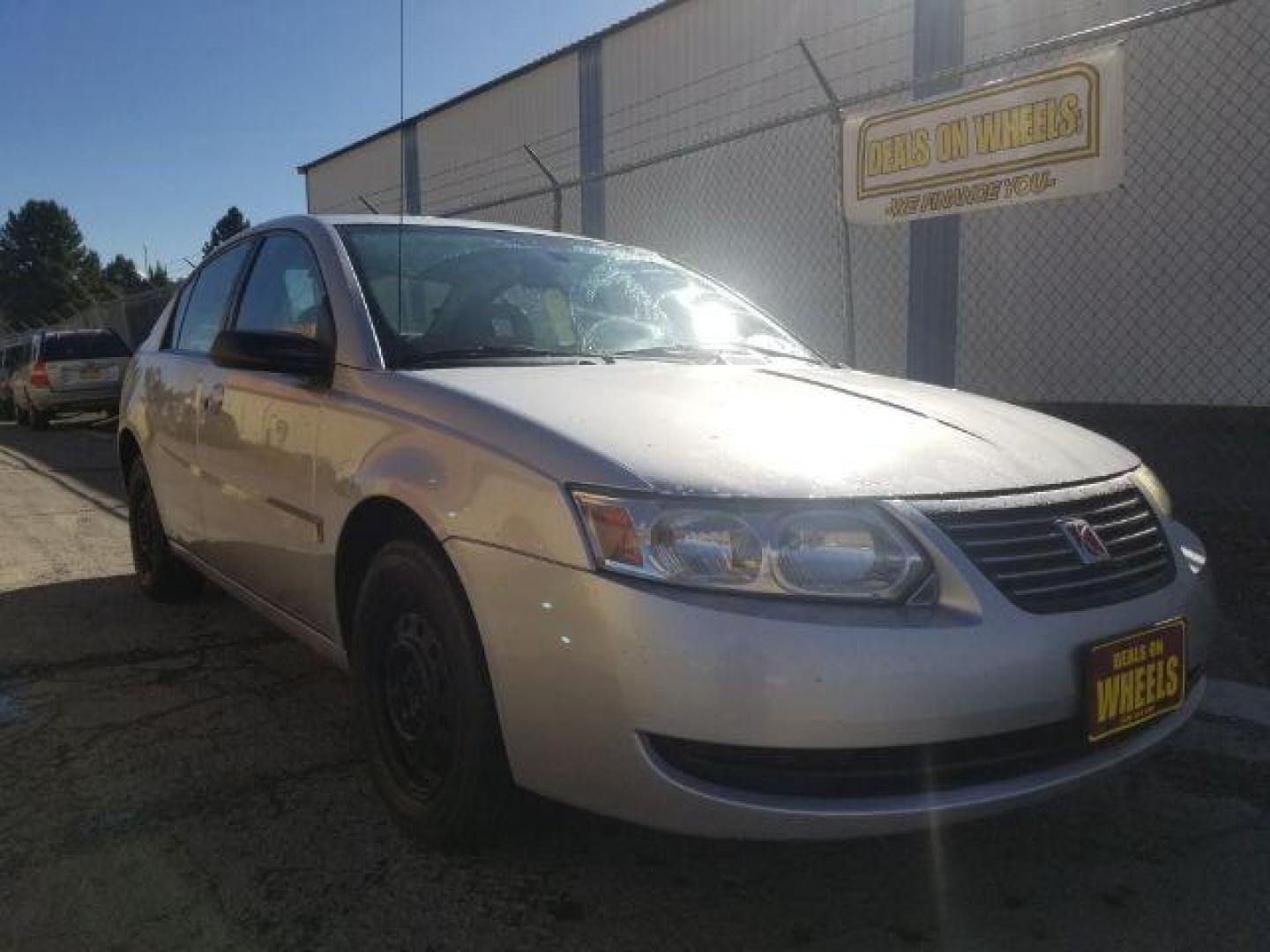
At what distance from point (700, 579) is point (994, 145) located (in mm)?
4105

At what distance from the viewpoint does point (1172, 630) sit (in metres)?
2.23

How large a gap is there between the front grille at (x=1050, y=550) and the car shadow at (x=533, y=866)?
50cm

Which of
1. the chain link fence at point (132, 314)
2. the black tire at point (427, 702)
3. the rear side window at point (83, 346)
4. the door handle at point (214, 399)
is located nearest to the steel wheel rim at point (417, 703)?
the black tire at point (427, 702)

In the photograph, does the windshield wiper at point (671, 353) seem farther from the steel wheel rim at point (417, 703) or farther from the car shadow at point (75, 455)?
the car shadow at point (75, 455)

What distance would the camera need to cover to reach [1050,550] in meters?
2.08

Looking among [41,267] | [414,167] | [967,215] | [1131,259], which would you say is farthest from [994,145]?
[41,267]

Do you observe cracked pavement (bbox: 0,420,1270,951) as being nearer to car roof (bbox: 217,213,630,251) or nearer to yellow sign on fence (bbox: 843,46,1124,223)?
car roof (bbox: 217,213,630,251)

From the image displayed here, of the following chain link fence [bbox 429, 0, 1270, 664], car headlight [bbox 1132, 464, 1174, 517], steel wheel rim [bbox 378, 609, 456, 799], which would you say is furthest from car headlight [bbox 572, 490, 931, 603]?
chain link fence [bbox 429, 0, 1270, 664]

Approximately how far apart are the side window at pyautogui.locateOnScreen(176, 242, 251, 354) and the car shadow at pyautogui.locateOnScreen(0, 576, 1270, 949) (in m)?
1.59

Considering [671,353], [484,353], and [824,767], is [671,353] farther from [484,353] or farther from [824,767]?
[824,767]

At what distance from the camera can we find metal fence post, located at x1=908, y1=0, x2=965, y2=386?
8414 mm

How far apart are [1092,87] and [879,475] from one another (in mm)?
3647

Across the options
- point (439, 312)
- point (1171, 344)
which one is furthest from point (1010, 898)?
point (1171, 344)

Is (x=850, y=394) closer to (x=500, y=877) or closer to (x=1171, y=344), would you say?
(x=500, y=877)
